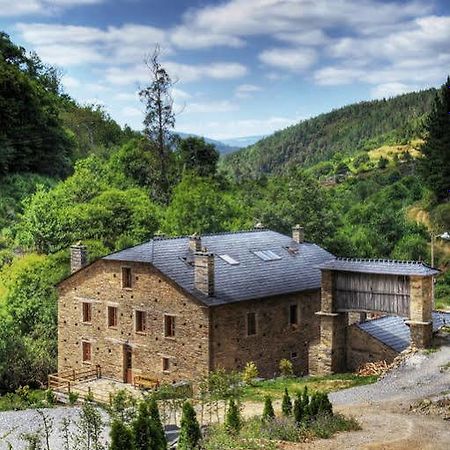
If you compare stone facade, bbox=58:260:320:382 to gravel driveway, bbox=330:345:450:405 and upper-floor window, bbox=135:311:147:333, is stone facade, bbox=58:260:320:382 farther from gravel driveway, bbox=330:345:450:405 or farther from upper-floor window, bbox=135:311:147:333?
gravel driveway, bbox=330:345:450:405

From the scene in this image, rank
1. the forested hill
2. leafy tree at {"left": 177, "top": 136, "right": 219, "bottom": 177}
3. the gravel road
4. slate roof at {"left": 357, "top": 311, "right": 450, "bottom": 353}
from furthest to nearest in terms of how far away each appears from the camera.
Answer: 1. the forested hill
2. leafy tree at {"left": 177, "top": 136, "right": 219, "bottom": 177}
3. slate roof at {"left": 357, "top": 311, "right": 450, "bottom": 353}
4. the gravel road

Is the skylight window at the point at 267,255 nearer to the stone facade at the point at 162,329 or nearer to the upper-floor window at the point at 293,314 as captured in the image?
the stone facade at the point at 162,329

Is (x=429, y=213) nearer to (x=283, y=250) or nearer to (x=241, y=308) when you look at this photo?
(x=283, y=250)

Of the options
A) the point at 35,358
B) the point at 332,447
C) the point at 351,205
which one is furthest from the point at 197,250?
the point at 351,205

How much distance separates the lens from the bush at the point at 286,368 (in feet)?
122

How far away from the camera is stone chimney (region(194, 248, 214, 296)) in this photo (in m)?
35.4

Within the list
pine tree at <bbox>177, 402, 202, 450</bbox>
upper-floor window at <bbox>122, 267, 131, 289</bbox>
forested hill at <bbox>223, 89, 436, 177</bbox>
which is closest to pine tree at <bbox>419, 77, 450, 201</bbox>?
upper-floor window at <bbox>122, 267, 131, 289</bbox>

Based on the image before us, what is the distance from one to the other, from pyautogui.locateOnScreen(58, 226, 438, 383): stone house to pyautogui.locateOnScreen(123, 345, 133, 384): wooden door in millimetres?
52

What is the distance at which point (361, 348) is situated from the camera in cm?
3419

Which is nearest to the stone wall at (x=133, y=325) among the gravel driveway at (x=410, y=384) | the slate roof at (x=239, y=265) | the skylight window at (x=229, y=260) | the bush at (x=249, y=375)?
the slate roof at (x=239, y=265)

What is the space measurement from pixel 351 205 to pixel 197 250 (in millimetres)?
50169

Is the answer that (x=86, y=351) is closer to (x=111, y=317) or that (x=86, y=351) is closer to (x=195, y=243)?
(x=111, y=317)

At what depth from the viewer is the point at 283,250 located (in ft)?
141

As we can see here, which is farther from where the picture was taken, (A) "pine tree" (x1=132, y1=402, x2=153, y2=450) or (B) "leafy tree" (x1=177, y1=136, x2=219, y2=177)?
(B) "leafy tree" (x1=177, y1=136, x2=219, y2=177)
